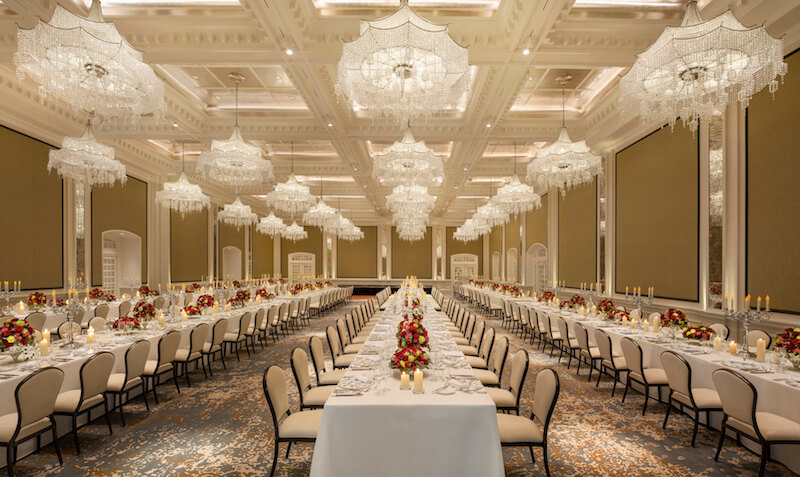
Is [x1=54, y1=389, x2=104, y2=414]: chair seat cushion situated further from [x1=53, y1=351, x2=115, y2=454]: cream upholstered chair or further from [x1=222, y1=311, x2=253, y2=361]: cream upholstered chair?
[x1=222, y1=311, x2=253, y2=361]: cream upholstered chair

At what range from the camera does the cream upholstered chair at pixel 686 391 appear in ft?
12.9

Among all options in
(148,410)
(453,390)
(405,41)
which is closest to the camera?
(453,390)

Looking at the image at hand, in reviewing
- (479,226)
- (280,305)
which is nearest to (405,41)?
(280,305)

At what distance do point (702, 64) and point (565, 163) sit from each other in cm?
341

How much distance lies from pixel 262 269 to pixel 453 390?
22.7 metres

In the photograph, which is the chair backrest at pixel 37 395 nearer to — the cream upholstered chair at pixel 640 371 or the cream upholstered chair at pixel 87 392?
the cream upholstered chair at pixel 87 392

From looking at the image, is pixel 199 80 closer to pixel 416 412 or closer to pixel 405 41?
pixel 405 41

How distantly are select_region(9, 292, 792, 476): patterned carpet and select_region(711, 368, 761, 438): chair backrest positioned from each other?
592 millimetres

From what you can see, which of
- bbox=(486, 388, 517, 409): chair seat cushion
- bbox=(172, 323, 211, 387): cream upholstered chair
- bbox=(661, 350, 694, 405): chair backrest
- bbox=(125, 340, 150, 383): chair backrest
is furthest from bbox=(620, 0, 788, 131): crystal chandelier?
bbox=(172, 323, 211, 387): cream upholstered chair

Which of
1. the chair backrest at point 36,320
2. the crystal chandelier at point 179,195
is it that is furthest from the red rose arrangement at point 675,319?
the crystal chandelier at point 179,195

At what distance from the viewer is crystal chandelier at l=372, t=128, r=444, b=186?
275 inches

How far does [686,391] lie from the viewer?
402cm

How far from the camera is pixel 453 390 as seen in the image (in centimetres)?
321

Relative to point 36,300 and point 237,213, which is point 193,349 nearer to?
point 36,300
